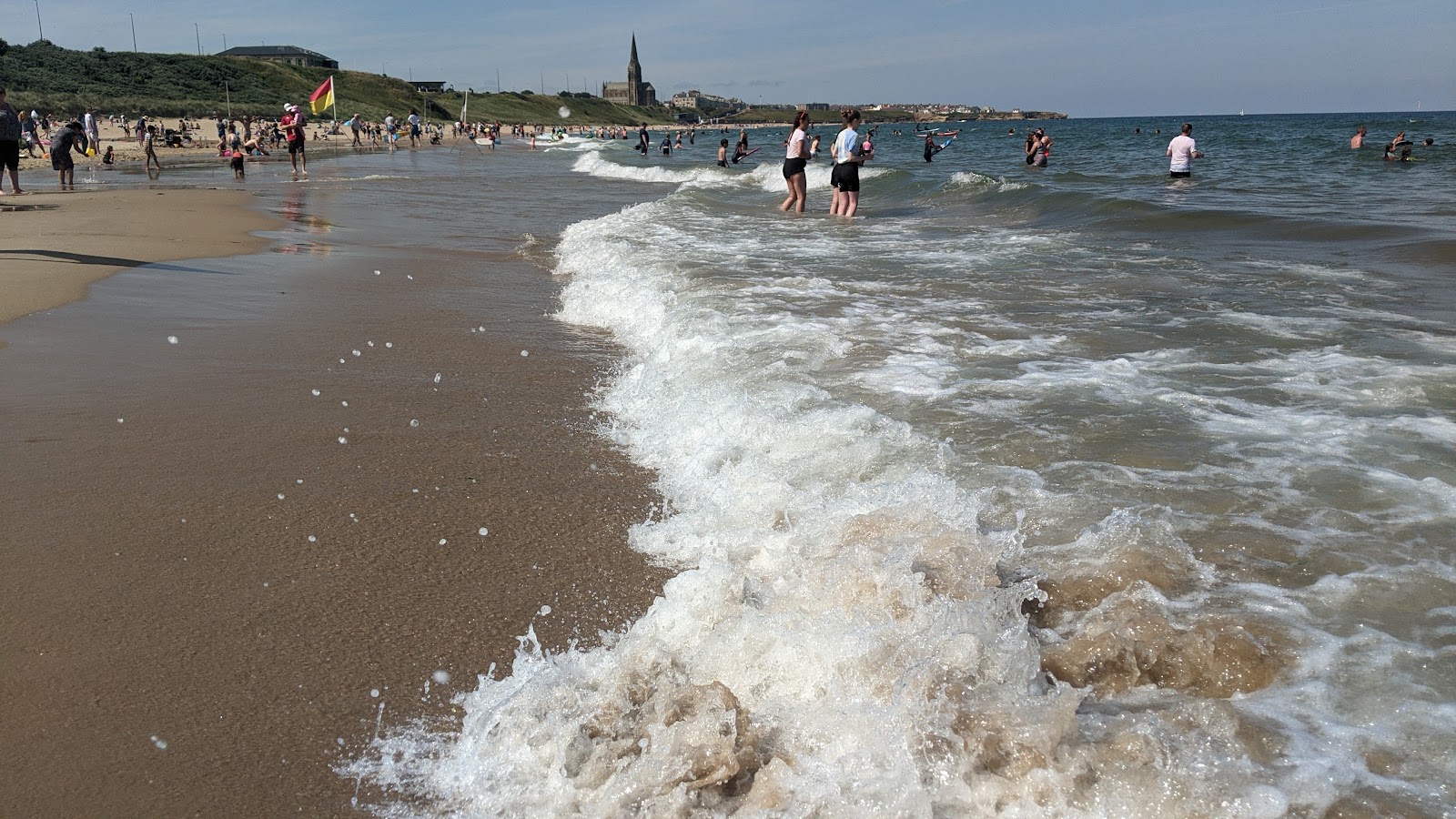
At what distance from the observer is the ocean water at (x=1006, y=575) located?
216 cm

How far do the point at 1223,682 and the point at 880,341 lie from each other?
405 cm

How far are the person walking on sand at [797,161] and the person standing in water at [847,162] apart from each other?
0.53 meters

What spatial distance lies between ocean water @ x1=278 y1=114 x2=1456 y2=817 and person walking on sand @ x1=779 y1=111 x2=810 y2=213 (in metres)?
8.54

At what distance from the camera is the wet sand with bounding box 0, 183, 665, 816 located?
94.9 inches

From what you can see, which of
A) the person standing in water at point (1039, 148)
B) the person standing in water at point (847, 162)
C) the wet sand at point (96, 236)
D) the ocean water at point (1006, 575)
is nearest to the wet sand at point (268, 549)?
the ocean water at point (1006, 575)

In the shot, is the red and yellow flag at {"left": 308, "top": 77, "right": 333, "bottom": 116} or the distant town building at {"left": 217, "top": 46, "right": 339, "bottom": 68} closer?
the red and yellow flag at {"left": 308, "top": 77, "right": 333, "bottom": 116}

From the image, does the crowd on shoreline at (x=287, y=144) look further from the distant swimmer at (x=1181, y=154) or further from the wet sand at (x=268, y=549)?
the wet sand at (x=268, y=549)

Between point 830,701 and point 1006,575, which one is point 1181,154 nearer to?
point 1006,575

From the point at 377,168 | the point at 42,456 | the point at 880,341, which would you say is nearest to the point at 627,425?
the point at 880,341

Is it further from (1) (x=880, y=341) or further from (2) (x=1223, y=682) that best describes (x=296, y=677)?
(1) (x=880, y=341)

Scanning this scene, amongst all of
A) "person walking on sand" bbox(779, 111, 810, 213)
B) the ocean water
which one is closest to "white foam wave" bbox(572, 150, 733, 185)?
"person walking on sand" bbox(779, 111, 810, 213)

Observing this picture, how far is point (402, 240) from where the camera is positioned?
12719 millimetres

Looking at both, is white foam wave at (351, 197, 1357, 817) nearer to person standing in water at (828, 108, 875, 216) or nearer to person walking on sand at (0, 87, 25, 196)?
person standing in water at (828, 108, 875, 216)

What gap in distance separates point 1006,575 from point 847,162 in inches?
538
